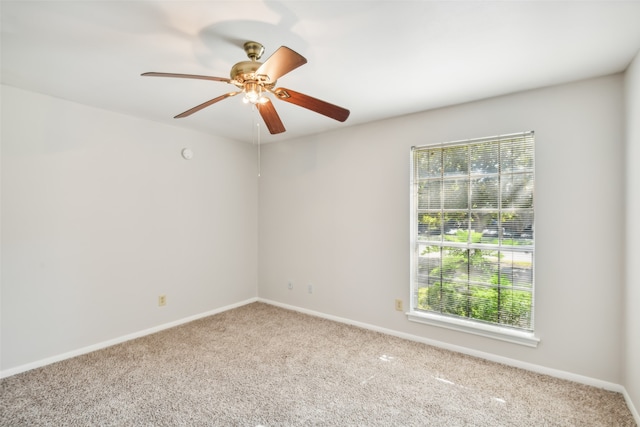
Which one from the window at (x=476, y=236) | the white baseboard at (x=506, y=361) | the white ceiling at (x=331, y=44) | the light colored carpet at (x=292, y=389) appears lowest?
the light colored carpet at (x=292, y=389)

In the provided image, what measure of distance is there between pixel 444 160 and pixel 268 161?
92.3 inches

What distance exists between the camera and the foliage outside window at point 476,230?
8.39ft

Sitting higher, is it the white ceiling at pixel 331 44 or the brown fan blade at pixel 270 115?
the white ceiling at pixel 331 44

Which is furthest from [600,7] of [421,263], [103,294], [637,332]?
[103,294]

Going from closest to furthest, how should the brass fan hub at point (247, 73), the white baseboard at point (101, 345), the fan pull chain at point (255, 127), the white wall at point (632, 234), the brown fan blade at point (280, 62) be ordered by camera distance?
the brown fan blade at point (280, 62)
the brass fan hub at point (247, 73)
the white wall at point (632, 234)
the white baseboard at point (101, 345)
the fan pull chain at point (255, 127)

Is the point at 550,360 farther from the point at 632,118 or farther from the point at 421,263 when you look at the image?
the point at 632,118

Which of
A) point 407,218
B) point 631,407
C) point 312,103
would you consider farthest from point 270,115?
point 631,407

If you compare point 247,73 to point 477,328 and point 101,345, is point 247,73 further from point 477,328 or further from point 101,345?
point 101,345

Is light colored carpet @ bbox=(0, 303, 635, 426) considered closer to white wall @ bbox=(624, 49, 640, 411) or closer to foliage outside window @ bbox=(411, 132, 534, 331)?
white wall @ bbox=(624, 49, 640, 411)

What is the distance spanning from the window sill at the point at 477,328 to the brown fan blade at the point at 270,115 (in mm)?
2183

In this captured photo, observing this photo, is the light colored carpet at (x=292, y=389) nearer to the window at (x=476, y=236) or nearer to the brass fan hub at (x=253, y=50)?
the window at (x=476, y=236)

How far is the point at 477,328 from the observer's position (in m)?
2.72

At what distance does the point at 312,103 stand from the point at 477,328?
234 cm

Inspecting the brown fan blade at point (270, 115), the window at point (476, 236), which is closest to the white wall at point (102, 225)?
the brown fan blade at point (270, 115)
